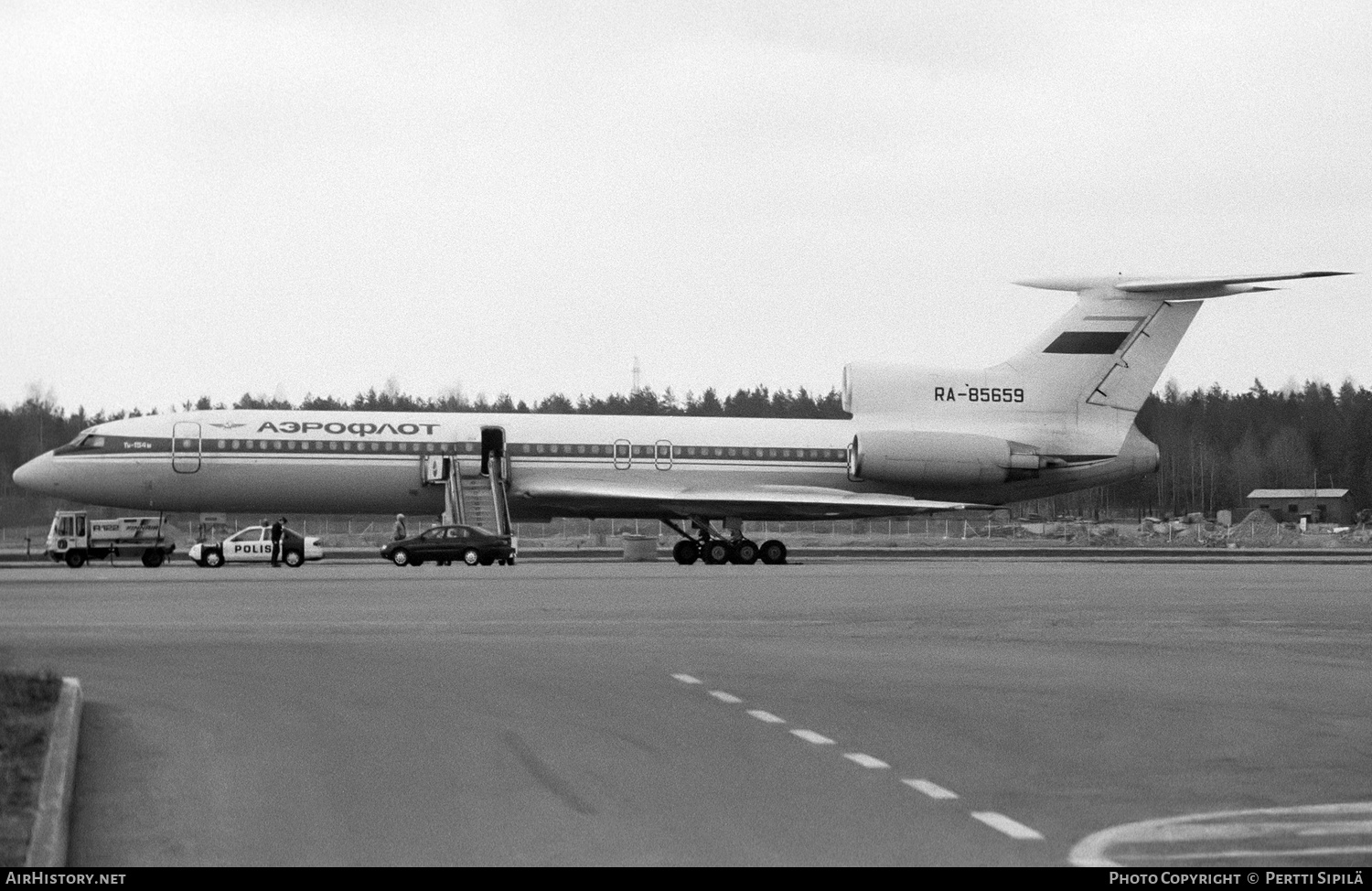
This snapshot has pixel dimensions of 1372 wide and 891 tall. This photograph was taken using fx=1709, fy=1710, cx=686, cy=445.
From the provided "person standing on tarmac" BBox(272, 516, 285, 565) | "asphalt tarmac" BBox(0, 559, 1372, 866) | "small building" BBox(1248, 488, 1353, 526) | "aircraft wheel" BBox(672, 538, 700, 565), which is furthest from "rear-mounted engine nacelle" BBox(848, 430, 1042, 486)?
"small building" BBox(1248, 488, 1353, 526)

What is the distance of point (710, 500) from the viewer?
44.2 meters

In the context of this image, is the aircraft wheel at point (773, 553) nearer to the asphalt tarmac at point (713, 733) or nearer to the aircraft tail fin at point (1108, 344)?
the aircraft tail fin at point (1108, 344)

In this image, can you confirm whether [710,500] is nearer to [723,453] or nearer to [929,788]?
[723,453]

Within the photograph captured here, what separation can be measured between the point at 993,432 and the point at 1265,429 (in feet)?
342

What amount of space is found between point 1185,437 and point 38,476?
4187 inches

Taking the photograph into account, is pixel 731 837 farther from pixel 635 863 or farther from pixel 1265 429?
pixel 1265 429

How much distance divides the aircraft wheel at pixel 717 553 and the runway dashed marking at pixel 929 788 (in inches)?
1261

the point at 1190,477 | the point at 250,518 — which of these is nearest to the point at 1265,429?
the point at 1190,477

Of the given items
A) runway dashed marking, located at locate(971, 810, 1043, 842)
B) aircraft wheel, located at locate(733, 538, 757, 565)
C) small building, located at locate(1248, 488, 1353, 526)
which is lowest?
runway dashed marking, located at locate(971, 810, 1043, 842)

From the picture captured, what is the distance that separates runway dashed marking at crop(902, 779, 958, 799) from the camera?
29.3 ft

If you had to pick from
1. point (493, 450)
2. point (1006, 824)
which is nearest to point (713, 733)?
point (1006, 824)

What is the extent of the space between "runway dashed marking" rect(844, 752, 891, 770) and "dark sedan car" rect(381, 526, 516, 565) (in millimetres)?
31365

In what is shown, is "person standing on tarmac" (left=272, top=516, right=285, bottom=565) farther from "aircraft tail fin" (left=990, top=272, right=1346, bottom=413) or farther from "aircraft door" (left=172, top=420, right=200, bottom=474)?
"aircraft tail fin" (left=990, top=272, right=1346, bottom=413)
